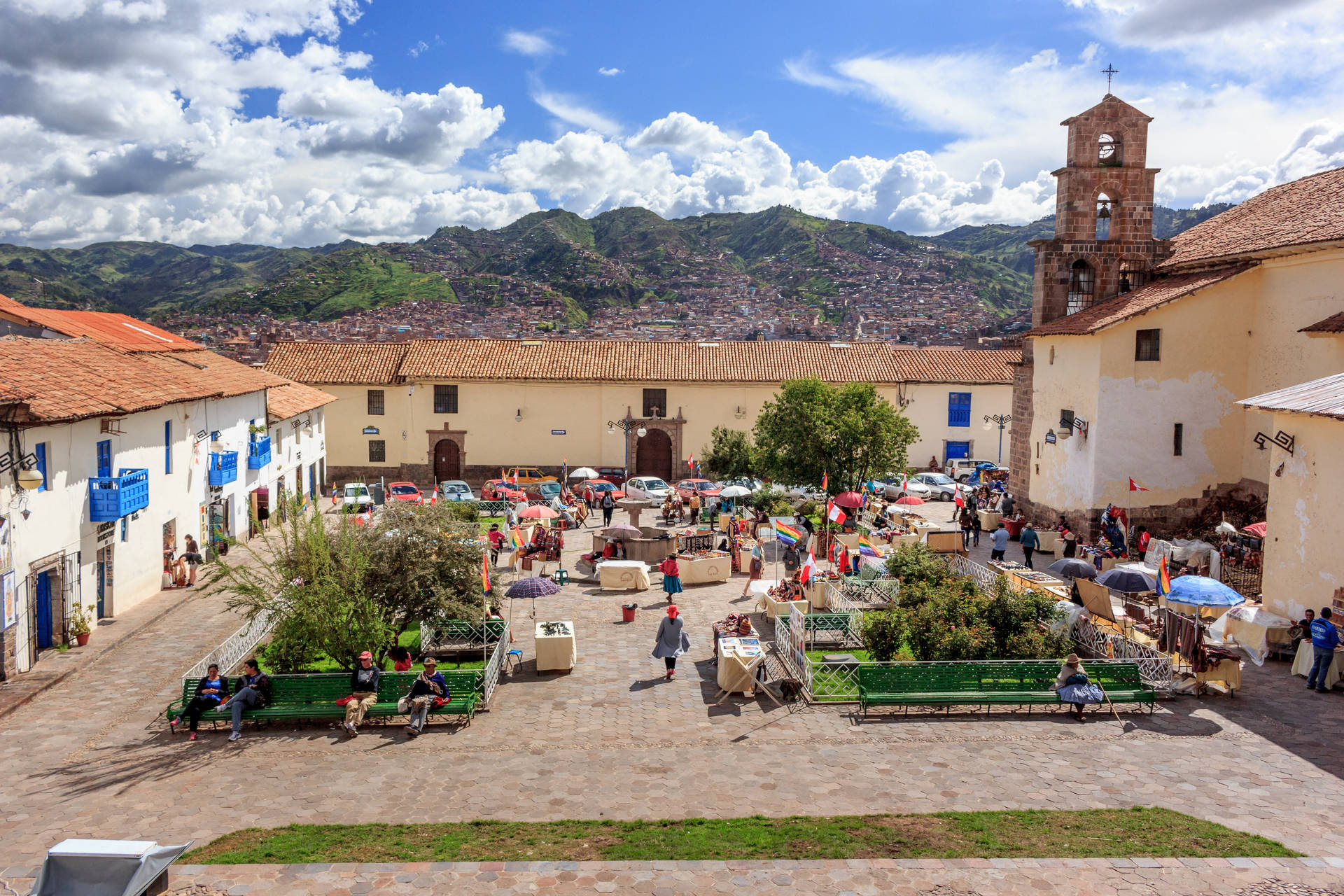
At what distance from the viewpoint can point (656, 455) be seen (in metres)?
38.9

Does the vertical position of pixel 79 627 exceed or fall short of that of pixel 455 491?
it falls short

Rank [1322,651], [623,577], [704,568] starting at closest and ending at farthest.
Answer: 1. [1322,651]
2. [623,577]
3. [704,568]

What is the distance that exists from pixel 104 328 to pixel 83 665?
15904mm

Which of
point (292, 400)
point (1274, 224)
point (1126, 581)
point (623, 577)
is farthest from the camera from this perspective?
point (292, 400)

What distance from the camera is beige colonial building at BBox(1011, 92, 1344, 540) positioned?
70.3 ft

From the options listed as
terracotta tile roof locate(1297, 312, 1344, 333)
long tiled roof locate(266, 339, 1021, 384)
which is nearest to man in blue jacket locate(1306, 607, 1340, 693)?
terracotta tile roof locate(1297, 312, 1344, 333)

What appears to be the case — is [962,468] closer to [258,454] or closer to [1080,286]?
[1080,286]

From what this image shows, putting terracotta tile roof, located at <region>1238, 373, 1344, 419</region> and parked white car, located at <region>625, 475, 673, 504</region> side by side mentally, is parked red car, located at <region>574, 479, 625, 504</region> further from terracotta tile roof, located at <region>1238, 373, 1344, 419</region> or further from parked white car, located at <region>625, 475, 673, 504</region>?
terracotta tile roof, located at <region>1238, 373, 1344, 419</region>

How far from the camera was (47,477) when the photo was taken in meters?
14.6

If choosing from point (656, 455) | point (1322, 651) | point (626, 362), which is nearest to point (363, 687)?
point (1322, 651)

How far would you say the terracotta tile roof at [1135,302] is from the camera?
71.5 ft

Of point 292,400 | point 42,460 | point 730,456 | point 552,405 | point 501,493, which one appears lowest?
point 501,493

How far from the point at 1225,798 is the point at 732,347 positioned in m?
32.9

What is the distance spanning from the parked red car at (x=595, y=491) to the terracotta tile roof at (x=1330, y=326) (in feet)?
66.6
